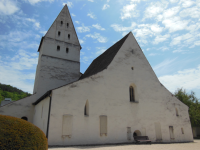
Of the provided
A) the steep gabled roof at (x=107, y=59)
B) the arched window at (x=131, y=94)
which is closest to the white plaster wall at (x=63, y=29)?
the steep gabled roof at (x=107, y=59)

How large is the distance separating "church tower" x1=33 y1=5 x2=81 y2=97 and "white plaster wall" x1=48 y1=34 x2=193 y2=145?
8693 millimetres

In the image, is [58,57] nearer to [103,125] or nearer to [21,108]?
[21,108]

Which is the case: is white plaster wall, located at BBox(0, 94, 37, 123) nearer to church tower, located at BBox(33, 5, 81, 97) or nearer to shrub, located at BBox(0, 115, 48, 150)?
church tower, located at BBox(33, 5, 81, 97)

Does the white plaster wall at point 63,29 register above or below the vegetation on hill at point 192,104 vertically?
above

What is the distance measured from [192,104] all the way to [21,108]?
94.2 feet

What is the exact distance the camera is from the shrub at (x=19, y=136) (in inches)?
209

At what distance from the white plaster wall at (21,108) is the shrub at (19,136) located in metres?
13.8

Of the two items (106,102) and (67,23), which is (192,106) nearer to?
(106,102)

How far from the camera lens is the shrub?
5.31 m

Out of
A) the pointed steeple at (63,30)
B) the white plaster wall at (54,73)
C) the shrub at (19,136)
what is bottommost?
the shrub at (19,136)

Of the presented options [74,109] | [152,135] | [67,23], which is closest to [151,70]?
[152,135]

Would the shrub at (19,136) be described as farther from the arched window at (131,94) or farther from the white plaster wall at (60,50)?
the white plaster wall at (60,50)

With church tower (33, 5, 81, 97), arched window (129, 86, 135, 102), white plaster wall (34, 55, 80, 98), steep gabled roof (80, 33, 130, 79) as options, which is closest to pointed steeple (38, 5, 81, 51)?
church tower (33, 5, 81, 97)

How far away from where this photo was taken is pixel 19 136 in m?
5.60
